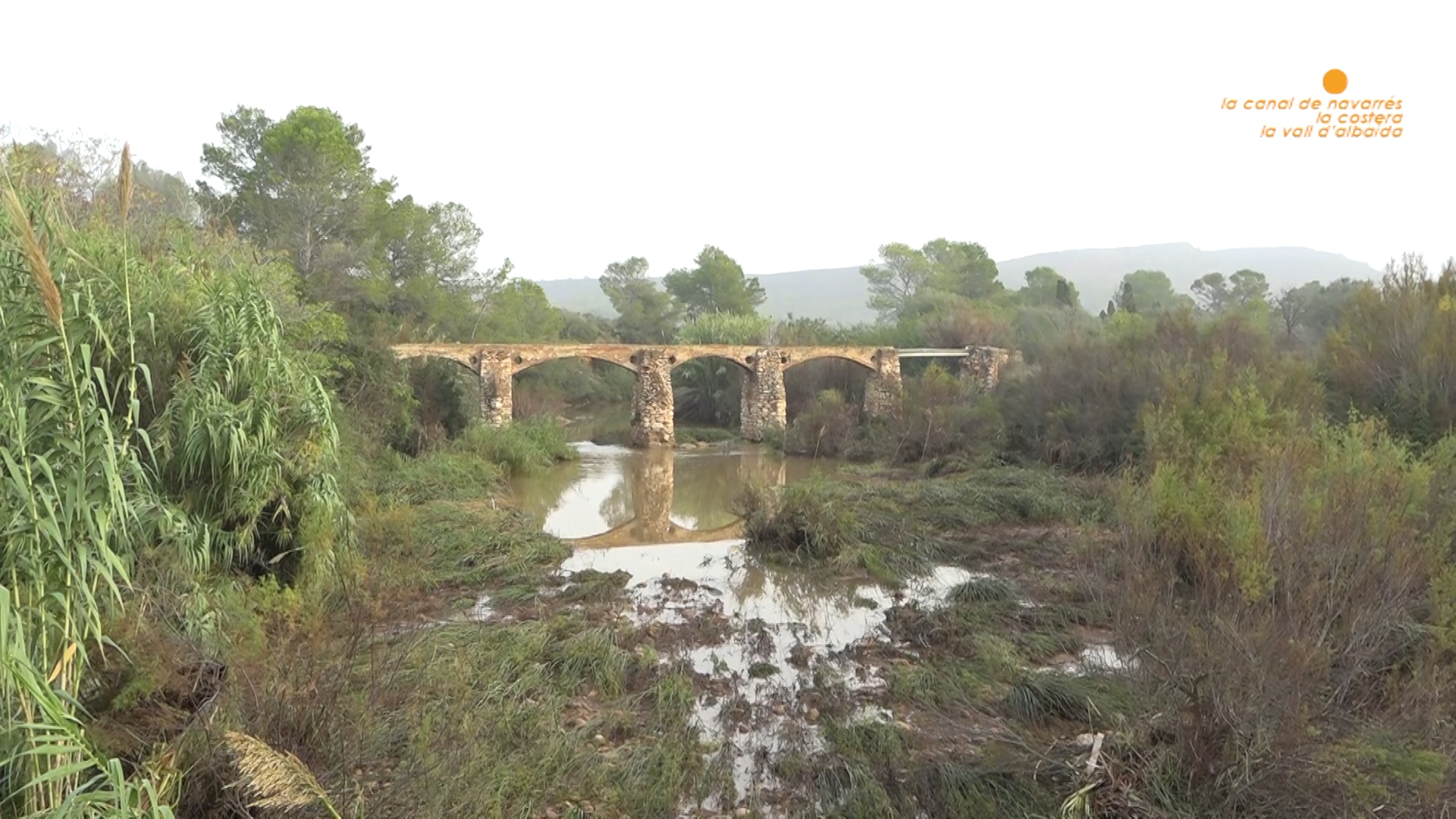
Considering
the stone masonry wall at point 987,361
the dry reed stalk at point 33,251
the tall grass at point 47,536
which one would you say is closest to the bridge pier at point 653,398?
the stone masonry wall at point 987,361

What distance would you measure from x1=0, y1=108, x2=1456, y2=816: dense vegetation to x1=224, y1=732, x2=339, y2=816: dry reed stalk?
12 mm

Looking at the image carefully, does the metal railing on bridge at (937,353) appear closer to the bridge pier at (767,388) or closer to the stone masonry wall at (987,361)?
the stone masonry wall at (987,361)

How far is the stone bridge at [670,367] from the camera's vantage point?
20.3 meters

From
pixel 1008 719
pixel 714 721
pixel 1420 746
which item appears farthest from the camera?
pixel 714 721

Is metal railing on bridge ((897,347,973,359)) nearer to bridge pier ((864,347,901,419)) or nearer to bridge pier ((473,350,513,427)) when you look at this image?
bridge pier ((864,347,901,419))

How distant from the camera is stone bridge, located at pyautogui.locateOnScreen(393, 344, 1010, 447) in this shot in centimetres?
2028

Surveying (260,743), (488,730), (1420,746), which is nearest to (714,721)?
(488,730)

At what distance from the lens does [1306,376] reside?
403 inches

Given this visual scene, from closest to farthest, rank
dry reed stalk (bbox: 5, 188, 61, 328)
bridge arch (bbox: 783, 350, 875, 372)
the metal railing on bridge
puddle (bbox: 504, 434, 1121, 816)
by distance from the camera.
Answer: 1. dry reed stalk (bbox: 5, 188, 61, 328)
2. puddle (bbox: 504, 434, 1121, 816)
3. bridge arch (bbox: 783, 350, 875, 372)
4. the metal railing on bridge

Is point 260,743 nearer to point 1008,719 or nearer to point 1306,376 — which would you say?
point 1008,719

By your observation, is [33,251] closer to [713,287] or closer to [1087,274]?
[713,287]

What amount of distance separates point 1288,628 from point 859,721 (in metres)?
2.31

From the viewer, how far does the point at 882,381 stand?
978 inches

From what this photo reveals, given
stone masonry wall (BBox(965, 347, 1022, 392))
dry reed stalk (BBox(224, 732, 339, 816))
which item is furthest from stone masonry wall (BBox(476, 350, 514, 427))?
dry reed stalk (BBox(224, 732, 339, 816))
